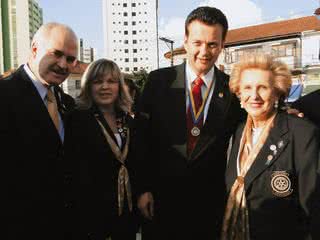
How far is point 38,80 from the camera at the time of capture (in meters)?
2.84

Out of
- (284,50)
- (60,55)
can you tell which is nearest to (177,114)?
(60,55)

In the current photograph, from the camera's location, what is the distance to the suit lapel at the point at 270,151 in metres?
2.63

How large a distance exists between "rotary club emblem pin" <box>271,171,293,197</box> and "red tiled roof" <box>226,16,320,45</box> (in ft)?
121

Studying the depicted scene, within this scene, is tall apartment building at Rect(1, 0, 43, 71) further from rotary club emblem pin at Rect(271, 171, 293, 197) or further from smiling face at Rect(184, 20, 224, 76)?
rotary club emblem pin at Rect(271, 171, 293, 197)

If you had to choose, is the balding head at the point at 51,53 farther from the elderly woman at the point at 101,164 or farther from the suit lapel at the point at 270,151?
the suit lapel at the point at 270,151

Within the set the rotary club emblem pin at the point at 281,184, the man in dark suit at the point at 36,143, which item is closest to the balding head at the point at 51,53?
the man in dark suit at the point at 36,143

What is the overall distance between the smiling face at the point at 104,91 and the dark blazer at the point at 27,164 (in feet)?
2.65

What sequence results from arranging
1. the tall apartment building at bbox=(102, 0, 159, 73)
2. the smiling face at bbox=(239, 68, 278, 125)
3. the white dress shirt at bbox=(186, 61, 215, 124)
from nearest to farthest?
the smiling face at bbox=(239, 68, 278, 125) < the white dress shirt at bbox=(186, 61, 215, 124) < the tall apartment building at bbox=(102, 0, 159, 73)

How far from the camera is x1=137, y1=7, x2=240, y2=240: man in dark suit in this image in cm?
300

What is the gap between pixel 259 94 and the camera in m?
2.74

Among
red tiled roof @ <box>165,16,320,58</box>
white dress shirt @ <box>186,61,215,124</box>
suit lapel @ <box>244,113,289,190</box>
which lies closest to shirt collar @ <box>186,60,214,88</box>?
white dress shirt @ <box>186,61,215,124</box>

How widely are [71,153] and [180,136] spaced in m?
0.92

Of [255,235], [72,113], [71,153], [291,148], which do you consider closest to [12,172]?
Answer: [71,153]

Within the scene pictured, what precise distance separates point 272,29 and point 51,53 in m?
42.0
